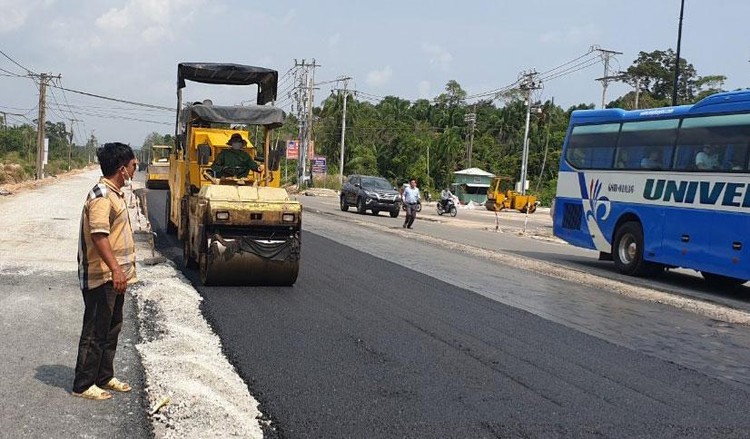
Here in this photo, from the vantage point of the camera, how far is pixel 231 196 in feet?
34.2

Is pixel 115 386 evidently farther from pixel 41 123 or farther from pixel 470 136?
pixel 470 136

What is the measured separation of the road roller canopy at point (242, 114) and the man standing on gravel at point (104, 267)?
7468 mm

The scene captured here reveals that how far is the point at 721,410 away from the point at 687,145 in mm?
9321

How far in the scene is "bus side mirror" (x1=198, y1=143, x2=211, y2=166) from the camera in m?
12.7

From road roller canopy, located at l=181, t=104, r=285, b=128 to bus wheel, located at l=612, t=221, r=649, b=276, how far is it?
775 centimetres

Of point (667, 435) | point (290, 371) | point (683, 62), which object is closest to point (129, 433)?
point (290, 371)

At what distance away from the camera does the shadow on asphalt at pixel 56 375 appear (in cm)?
576

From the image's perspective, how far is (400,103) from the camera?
3738 inches

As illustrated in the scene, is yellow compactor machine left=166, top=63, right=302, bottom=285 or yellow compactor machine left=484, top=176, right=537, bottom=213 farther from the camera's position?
yellow compactor machine left=484, top=176, right=537, bottom=213

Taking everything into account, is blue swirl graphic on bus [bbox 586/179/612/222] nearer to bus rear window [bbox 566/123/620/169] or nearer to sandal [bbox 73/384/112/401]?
bus rear window [bbox 566/123/620/169]

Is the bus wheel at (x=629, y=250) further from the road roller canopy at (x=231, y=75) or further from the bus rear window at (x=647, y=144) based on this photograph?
the road roller canopy at (x=231, y=75)

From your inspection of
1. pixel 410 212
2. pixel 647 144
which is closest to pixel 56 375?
pixel 647 144

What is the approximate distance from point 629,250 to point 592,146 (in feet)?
9.15

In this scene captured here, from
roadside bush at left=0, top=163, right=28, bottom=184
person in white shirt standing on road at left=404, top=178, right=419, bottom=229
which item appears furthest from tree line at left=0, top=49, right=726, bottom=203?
person in white shirt standing on road at left=404, top=178, right=419, bottom=229
